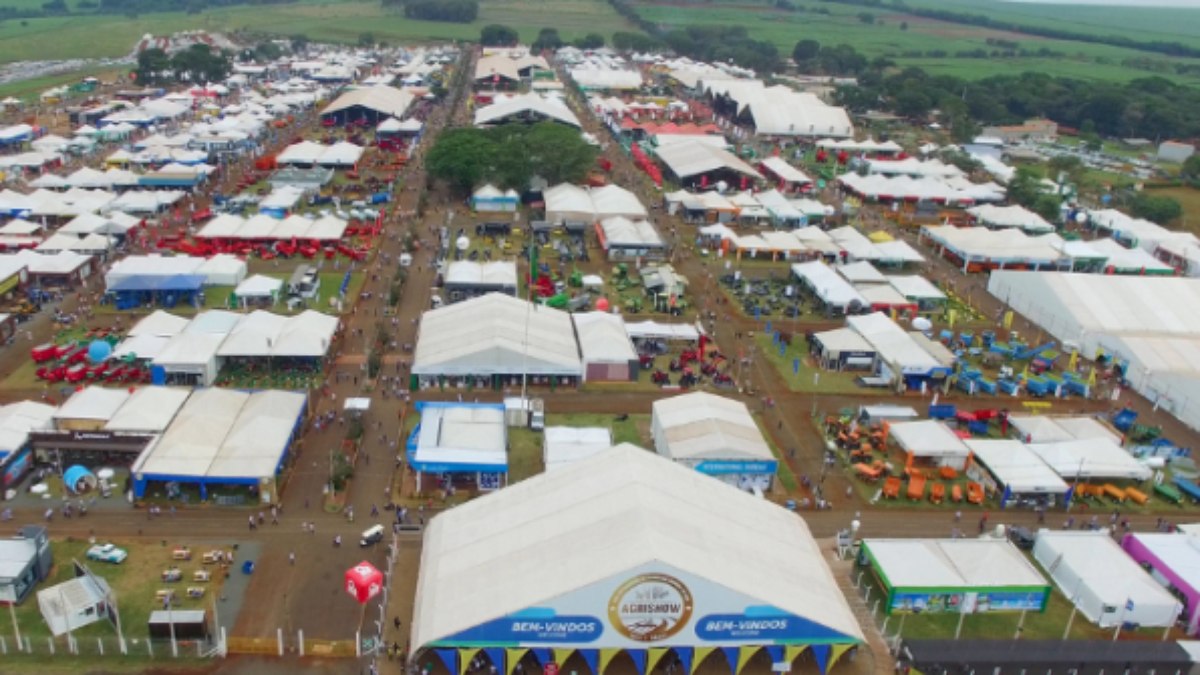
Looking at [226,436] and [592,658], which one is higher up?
[592,658]

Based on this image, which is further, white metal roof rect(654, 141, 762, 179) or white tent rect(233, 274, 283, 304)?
white metal roof rect(654, 141, 762, 179)

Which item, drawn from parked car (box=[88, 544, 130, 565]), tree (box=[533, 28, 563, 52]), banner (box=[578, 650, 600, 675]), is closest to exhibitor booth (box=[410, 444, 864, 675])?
banner (box=[578, 650, 600, 675])

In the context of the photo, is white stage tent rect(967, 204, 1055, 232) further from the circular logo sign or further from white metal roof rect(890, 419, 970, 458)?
the circular logo sign

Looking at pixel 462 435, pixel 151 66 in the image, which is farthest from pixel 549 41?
pixel 462 435

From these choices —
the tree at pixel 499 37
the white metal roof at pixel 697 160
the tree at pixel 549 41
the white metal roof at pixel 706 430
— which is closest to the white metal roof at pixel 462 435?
the white metal roof at pixel 706 430

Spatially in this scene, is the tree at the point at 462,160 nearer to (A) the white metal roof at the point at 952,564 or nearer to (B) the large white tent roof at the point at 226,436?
(B) the large white tent roof at the point at 226,436

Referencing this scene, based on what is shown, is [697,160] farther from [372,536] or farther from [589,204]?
[372,536]

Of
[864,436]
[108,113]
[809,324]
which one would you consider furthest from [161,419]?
[108,113]

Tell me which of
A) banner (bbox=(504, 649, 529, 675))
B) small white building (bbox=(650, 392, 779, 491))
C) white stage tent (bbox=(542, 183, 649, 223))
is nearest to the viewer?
banner (bbox=(504, 649, 529, 675))
